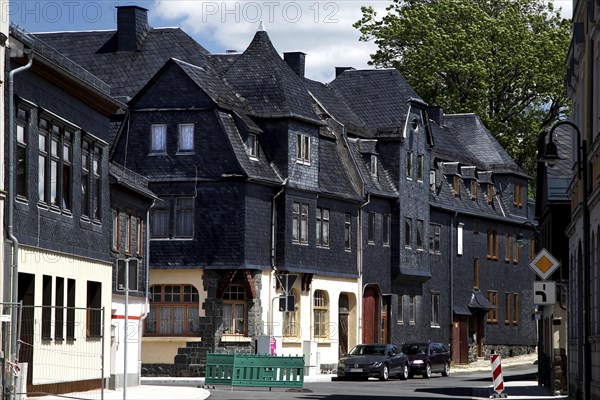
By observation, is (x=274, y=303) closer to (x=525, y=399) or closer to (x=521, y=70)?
(x=525, y=399)

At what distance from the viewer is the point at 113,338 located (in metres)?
39.8

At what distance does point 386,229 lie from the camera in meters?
64.4

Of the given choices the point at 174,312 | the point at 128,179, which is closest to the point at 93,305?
the point at 128,179

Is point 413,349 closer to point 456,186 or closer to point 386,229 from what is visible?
point 386,229

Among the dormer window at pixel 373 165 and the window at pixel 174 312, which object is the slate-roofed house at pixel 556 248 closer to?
the window at pixel 174 312

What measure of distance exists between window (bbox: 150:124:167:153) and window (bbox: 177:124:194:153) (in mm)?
563

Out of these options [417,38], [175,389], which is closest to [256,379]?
[175,389]

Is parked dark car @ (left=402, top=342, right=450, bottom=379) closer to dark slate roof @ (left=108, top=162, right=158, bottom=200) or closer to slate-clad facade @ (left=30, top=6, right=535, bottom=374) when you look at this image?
slate-clad facade @ (left=30, top=6, right=535, bottom=374)

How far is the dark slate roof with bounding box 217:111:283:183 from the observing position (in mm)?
53750

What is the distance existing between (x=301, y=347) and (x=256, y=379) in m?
13.4

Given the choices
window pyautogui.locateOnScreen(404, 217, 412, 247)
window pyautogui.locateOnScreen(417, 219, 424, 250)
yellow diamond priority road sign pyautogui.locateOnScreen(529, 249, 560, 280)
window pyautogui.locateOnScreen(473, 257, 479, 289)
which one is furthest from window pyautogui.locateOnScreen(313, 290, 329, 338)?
yellow diamond priority road sign pyautogui.locateOnScreen(529, 249, 560, 280)

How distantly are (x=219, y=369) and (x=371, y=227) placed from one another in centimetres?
2092

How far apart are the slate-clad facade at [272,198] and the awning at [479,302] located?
2.45 metres

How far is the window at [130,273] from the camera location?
32.6m
